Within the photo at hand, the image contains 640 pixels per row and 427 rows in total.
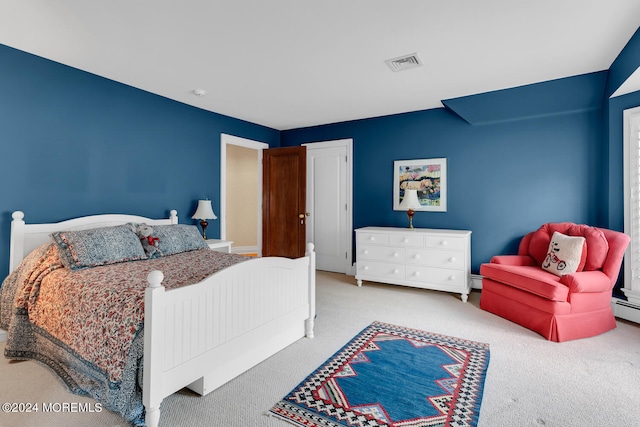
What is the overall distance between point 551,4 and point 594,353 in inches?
97.8

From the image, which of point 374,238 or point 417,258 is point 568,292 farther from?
point 374,238

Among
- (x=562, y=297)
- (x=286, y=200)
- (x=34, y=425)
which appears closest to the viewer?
(x=34, y=425)

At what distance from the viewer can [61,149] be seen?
300cm

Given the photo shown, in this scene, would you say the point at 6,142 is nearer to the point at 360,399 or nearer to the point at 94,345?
the point at 94,345

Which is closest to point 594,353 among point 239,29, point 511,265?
point 511,265

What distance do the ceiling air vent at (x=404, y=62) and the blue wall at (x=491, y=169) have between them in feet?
5.00

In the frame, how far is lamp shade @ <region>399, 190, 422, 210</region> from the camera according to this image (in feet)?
14.1

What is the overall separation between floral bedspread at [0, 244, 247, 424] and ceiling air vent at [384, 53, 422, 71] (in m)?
2.26

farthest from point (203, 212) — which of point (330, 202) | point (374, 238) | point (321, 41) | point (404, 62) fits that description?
point (404, 62)

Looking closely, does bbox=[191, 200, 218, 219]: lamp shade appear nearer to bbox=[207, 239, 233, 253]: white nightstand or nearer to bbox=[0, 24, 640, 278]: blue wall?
bbox=[0, 24, 640, 278]: blue wall

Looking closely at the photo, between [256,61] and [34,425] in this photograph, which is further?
[256,61]

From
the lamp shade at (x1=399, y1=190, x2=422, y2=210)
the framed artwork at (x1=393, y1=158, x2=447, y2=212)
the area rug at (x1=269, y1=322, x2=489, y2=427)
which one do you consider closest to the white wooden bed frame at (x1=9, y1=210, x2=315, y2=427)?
the area rug at (x1=269, y1=322, x2=489, y2=427)

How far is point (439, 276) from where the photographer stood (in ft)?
12.8

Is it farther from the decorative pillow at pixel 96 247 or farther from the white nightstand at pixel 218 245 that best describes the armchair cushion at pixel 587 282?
the decorative pillow at pixel 96 247
